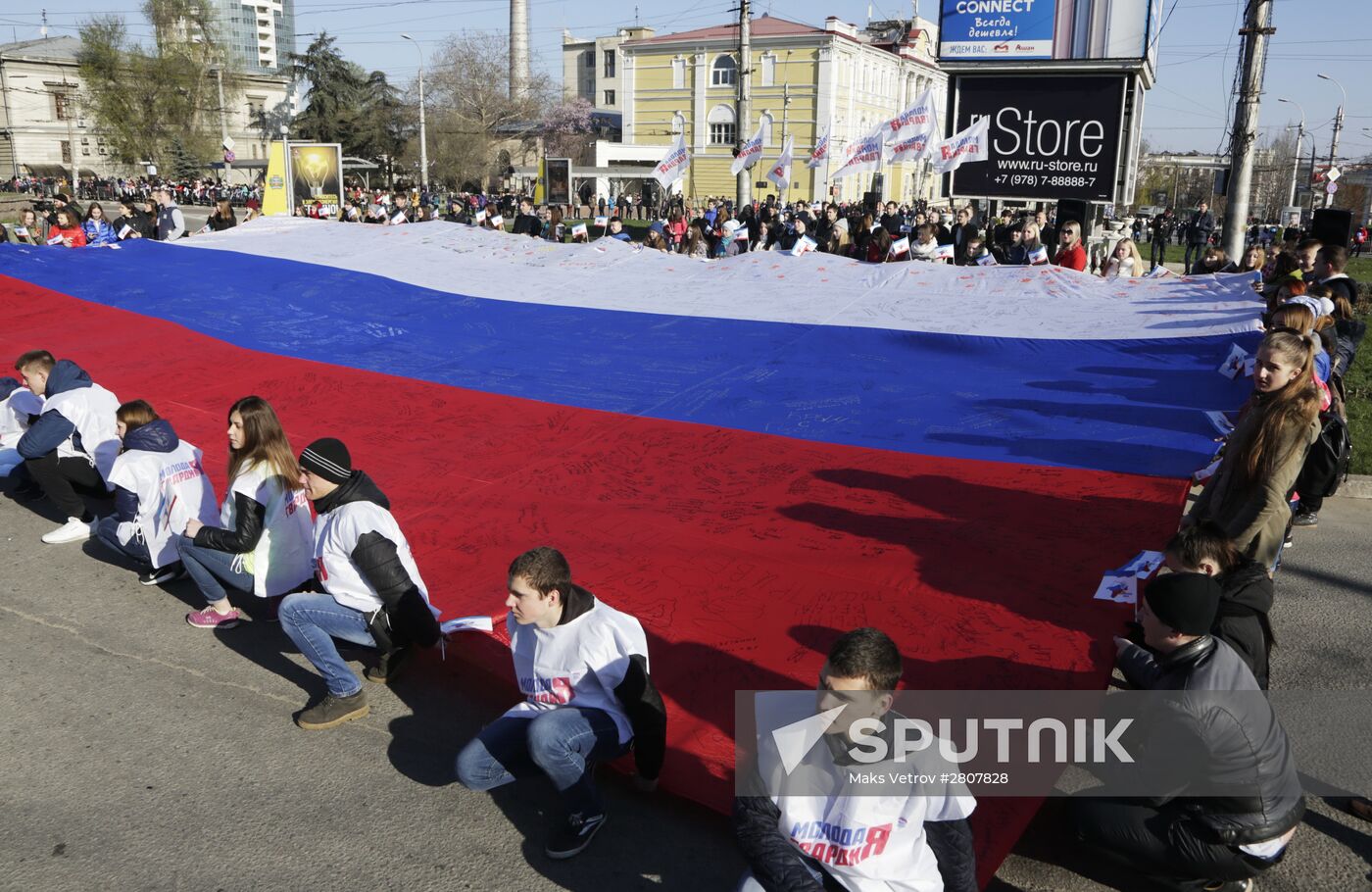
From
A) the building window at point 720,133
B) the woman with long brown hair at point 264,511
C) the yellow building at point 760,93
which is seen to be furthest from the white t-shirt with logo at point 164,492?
the building window at point 720,133

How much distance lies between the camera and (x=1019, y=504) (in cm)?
657

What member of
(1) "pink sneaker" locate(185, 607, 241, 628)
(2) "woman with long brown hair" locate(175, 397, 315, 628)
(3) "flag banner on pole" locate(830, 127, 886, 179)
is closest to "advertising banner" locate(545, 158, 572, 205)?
(3) "flag banner on pole" locate(830, 127, 886, 179)

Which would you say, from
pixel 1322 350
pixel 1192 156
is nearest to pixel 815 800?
pixel 1322 350

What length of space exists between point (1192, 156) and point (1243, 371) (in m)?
108

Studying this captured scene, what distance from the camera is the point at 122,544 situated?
20.7 ft

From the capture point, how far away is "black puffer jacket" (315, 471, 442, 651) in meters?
4.60

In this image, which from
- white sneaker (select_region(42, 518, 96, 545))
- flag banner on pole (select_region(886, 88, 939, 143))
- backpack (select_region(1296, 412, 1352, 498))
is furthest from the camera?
flag banner on pole (select_region(886, 88, 939, 143))

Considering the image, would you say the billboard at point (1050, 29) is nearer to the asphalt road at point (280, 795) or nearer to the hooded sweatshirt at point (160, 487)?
the asphalt road at point (280, 795)

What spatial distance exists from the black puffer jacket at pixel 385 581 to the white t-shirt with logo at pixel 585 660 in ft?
2.83

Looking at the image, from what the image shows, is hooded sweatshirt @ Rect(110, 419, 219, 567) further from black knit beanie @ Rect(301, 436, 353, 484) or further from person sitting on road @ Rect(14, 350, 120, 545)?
black knit beanie @ Rect(301, 436, 353, 484)

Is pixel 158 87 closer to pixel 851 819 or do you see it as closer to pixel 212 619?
pixel 212 619

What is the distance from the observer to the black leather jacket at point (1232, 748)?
3.42 metres

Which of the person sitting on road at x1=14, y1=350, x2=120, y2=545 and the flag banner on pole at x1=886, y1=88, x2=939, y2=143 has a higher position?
the flag banner on pole at x1=886, y1=88, x2=939, y2=143

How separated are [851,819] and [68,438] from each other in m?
6.36
